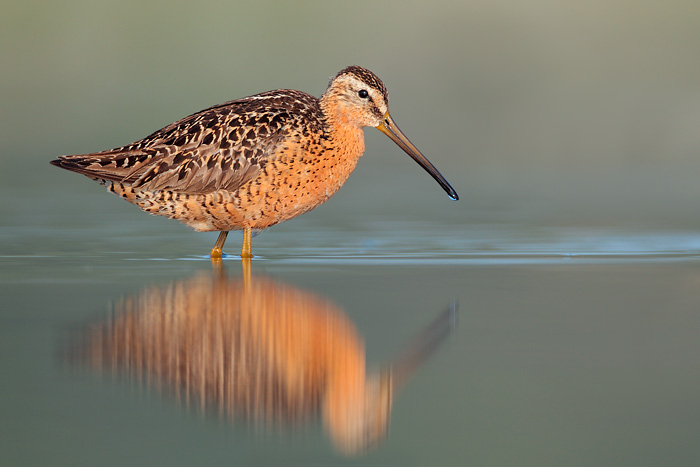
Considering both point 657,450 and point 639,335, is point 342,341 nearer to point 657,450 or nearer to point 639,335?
point 639,335

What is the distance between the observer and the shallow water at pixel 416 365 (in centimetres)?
258

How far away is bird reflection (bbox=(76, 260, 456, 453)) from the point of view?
292 centimetres

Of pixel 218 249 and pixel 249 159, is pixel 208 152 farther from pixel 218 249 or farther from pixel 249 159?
pixel 218 249

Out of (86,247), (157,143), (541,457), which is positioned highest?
(157,143)

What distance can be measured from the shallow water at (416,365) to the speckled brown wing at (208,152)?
49 centimetres

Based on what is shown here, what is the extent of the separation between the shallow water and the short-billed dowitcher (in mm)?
332

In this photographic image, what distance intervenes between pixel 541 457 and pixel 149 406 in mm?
1127

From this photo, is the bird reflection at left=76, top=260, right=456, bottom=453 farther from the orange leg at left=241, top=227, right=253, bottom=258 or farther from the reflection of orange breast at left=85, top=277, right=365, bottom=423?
the orange leg at left=241, top=227, right=253, bottom=258

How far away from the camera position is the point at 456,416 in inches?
111

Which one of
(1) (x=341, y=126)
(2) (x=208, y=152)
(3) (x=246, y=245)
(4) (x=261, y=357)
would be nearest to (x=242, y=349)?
(4) (x=261, y=357)

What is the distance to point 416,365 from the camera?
3.39m

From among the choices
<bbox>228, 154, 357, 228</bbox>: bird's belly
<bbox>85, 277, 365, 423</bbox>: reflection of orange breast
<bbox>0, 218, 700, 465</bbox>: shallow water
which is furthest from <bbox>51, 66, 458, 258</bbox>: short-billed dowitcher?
<bbox>85, 277, 365, 423</bbox>: reflection of orange breast

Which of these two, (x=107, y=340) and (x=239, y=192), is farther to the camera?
(x=239, y=192)

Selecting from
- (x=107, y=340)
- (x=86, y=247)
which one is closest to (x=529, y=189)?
(x=86, y=247)
